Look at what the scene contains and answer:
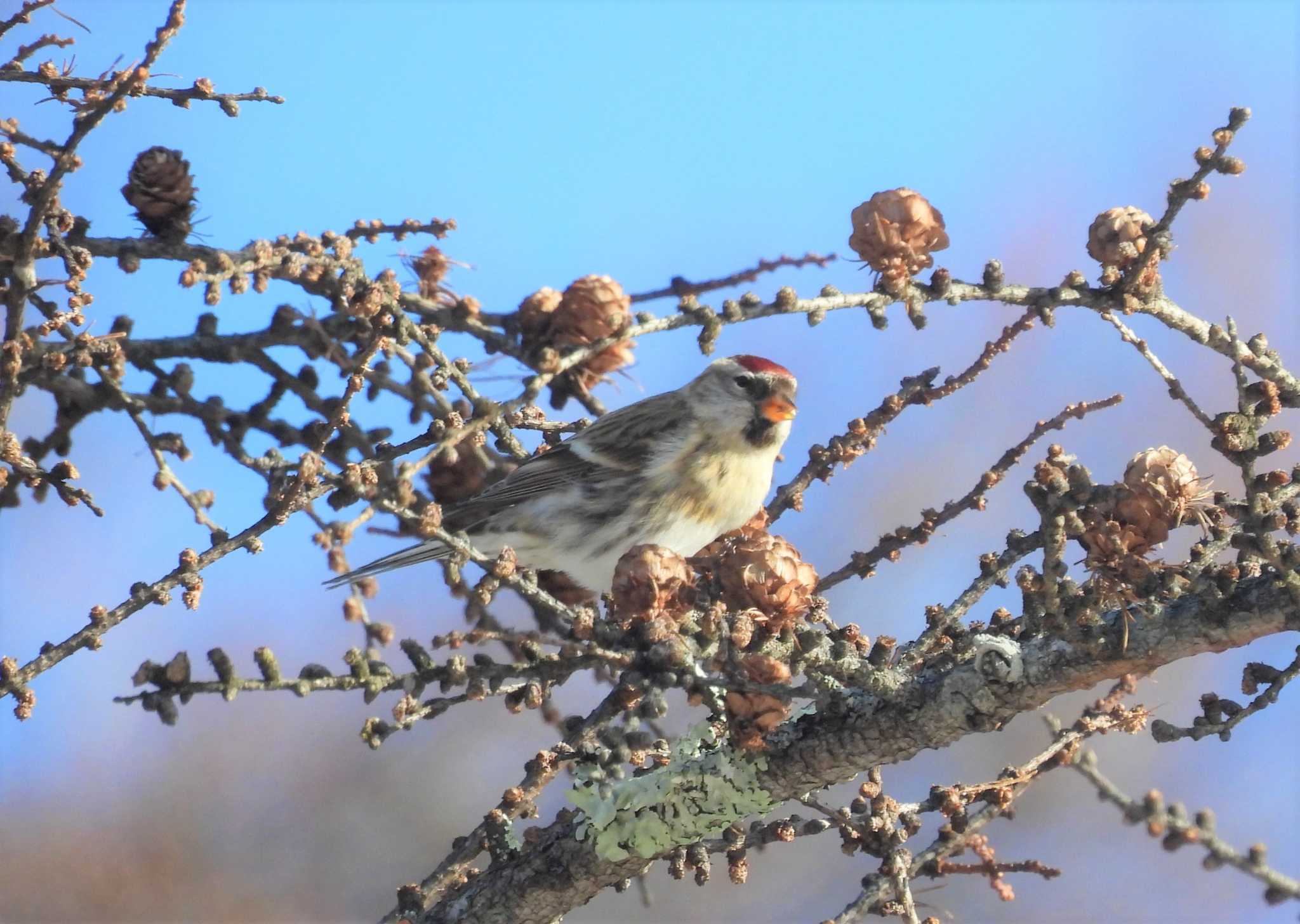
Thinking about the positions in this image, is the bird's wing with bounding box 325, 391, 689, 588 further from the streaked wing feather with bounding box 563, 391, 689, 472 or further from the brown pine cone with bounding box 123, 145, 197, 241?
the brown pine cone with bounding box 123, 145, 197, 241

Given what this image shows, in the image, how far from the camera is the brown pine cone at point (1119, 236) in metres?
1.74

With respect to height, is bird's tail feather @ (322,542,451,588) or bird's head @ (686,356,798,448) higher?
bird's head @ (686,356,798,448)

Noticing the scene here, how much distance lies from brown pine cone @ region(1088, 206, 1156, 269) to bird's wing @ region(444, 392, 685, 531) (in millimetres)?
1422

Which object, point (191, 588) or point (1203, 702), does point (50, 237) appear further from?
point (1203, 702)

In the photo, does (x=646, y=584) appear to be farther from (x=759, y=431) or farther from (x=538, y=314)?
(x=759, y=431)

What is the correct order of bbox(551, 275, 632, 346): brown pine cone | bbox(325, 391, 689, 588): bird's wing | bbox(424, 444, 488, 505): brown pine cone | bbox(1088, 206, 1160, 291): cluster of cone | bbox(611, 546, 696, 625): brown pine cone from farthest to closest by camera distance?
1. bbox(325, 391, 689, 588): bird's wing
2. bbox(424, 444, 488, 505): brown pine cone
3. bbox(551, 275, 632, 346): brown pine cone
4. bbox(1088, 206, 1160, 291): cluster of cone
5. bbox(611, 546, 696, 625): brown pine cone

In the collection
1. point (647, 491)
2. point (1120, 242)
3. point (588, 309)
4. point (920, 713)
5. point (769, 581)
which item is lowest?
point (920, 713)

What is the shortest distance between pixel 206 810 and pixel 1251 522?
4.23 meters

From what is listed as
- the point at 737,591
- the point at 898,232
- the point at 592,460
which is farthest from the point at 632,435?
the point at 737,591

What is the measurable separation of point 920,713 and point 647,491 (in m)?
1.71

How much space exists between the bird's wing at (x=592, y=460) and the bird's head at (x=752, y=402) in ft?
0.33

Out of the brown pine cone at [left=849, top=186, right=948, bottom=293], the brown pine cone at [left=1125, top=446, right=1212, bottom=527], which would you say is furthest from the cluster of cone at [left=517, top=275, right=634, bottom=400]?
the brown pine cone at [left=1125, top=446, right=1212, bottom=527]

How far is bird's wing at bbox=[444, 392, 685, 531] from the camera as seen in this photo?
3.09 meters

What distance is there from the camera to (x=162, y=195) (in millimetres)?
2137
